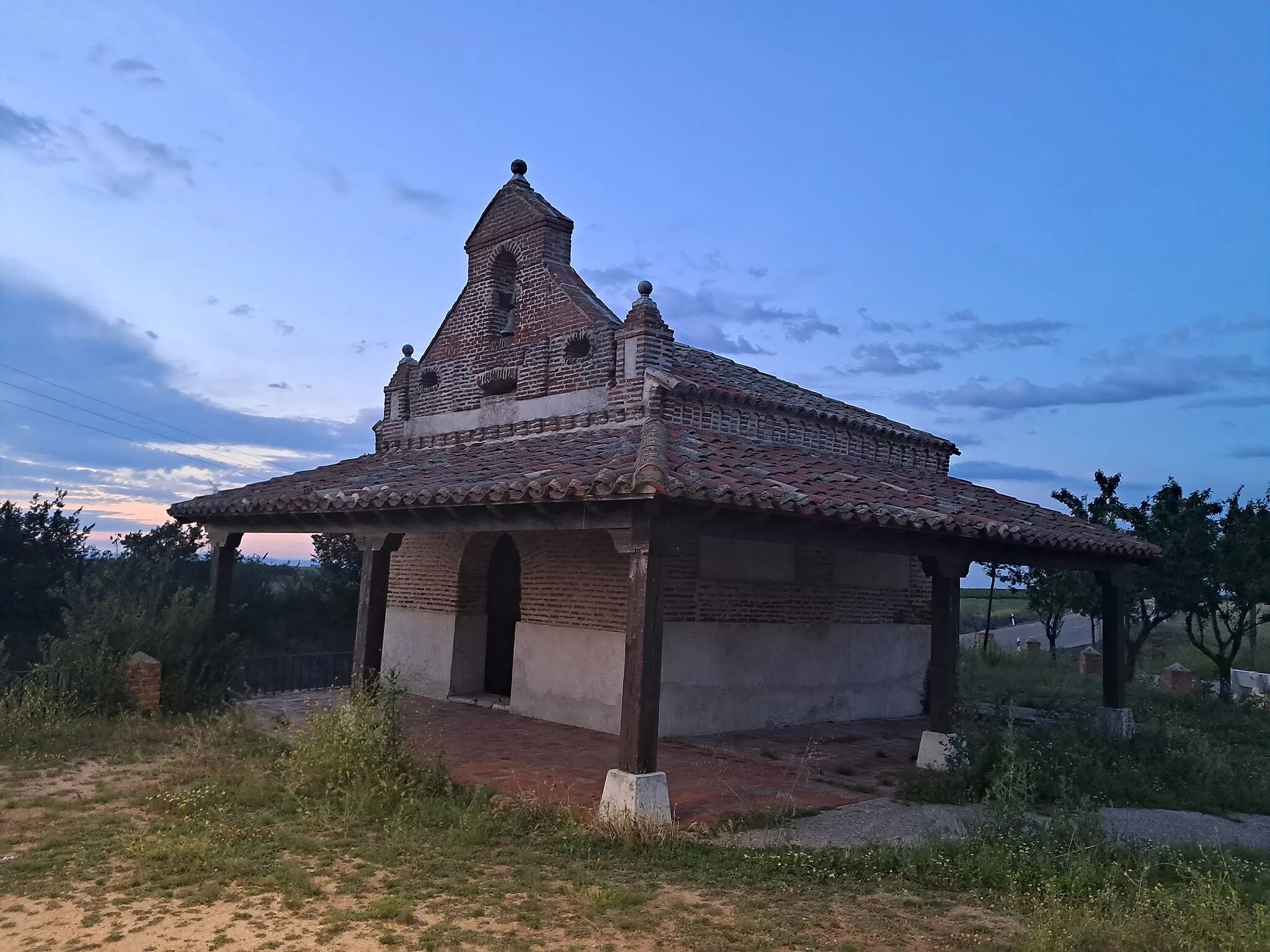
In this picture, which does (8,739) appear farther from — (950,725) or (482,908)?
(950,725)

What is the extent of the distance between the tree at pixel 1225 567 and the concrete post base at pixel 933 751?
10.9m

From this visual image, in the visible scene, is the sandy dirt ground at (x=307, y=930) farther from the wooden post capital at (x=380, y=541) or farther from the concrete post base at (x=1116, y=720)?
the concrete post base at (x=1116, y=720)

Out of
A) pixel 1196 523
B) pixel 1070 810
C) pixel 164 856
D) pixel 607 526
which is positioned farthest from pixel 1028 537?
pixel 1196 523

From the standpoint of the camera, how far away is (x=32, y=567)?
20.6m

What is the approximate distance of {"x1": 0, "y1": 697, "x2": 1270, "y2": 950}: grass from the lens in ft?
15.9

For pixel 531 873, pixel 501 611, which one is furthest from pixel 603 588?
pixel 531 873

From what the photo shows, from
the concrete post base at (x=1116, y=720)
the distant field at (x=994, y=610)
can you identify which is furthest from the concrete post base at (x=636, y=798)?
the distant field at (x=994, y=610)

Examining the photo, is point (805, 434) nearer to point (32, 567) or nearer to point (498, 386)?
point (498, 386)

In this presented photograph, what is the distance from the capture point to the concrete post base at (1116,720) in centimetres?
1186

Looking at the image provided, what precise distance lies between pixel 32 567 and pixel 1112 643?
21944 mm

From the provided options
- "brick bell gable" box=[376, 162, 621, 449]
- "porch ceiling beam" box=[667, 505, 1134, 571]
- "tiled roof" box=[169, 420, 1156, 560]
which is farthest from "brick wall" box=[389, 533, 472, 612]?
"porch ceiling beam" box=[667, 505, 1134, 571]

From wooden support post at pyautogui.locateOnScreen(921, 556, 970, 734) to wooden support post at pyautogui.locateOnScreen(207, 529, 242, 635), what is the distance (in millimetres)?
9284

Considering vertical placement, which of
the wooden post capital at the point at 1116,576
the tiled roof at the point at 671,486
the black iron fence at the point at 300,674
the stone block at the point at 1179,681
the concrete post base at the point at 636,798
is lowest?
the black iron fence at the point at 300,674

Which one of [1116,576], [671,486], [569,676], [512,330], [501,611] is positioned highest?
[512,330]
